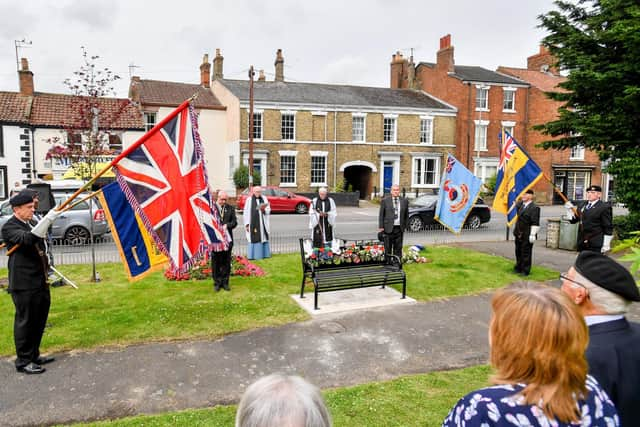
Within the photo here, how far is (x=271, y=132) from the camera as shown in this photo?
33.7m

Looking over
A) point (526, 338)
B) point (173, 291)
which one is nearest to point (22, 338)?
point (173, 291)

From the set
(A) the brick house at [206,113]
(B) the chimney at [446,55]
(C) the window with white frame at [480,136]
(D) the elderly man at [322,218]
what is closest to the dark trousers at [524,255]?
(D) the elderly man at [322,218]

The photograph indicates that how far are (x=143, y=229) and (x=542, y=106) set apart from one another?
39.5m

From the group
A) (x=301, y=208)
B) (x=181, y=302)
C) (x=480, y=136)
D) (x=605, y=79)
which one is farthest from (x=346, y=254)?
(x=480, y=136)

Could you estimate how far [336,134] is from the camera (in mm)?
35094

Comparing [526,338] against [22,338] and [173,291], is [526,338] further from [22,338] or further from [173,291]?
[173,291]

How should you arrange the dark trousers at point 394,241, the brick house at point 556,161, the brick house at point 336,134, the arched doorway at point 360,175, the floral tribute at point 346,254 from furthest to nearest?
1. the brick house at point 556,161
2. the arched doorway at point 360,175
3. the brick house at point 336,134
4. the dark trousers at point 394,241
5. the floral tribute at point 346,254

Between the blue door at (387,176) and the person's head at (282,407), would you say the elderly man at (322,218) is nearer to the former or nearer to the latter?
the person's head at (282,407)

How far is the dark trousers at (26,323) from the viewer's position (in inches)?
212

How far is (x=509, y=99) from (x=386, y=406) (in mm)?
39045

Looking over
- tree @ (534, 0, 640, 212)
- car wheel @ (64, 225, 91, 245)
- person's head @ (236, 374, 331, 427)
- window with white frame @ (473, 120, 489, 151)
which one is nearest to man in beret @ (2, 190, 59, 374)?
person's head @ (236, 374, 331, 427)

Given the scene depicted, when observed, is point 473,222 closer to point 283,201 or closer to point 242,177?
point 283,201

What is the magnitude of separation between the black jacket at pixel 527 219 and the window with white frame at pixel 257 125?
25.7 m

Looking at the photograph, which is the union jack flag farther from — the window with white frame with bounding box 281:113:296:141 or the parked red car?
the window with white frame with bounding box 281:113:296:141
